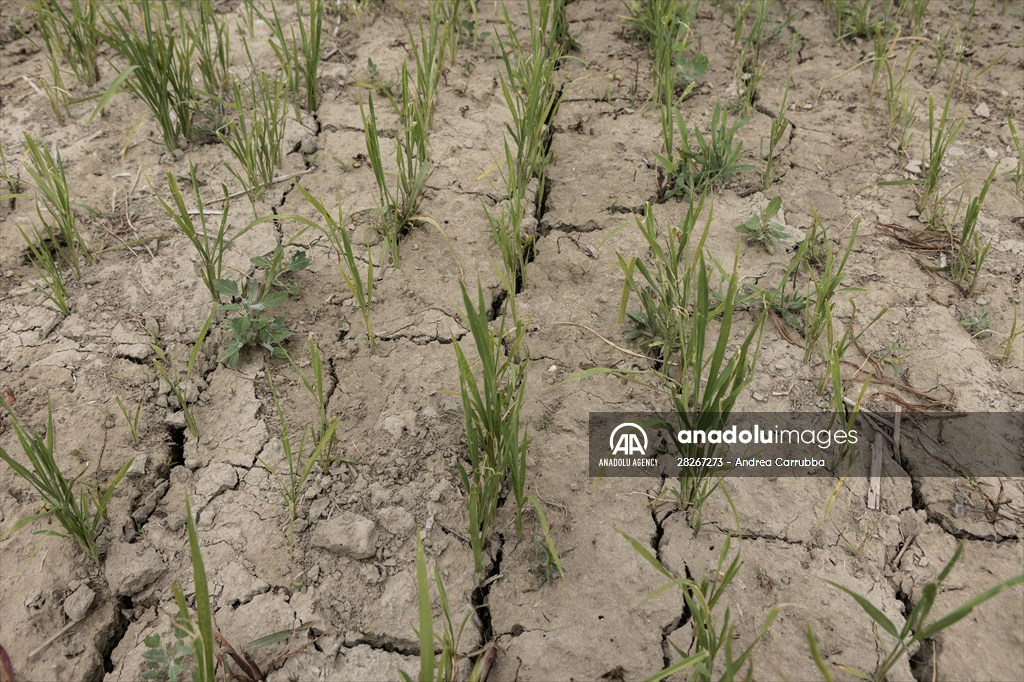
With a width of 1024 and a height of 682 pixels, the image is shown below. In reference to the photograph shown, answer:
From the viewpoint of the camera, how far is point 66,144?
2725 millimetres

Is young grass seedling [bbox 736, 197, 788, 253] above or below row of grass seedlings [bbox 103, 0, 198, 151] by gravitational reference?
below

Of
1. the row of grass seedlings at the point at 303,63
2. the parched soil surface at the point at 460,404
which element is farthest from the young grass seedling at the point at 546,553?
the row of grass seedlings at the point at 303,63

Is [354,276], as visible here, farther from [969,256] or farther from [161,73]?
[969,256]

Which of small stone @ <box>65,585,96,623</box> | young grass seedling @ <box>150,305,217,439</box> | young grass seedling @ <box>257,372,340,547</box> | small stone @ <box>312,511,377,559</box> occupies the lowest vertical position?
small stone @ <box>65,585,96,623</box>

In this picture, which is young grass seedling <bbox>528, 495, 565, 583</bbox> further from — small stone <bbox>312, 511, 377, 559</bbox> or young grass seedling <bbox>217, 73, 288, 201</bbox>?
young grass seedling <bbox>217, 73, 288, 201</bbox>

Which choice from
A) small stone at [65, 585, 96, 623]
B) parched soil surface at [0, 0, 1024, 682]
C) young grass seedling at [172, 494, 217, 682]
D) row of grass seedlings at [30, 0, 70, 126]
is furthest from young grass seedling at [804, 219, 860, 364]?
row of grass seedlings at [30, 0, 70, 126]

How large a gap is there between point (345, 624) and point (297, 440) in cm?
50

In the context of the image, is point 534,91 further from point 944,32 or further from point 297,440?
point 944,32

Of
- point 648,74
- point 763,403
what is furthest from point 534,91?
point 763,403

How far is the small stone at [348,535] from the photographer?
1.78 meters

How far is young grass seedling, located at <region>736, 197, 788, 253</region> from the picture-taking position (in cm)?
241

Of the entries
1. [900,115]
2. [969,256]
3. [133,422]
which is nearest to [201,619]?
[133,422]

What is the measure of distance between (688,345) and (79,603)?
1.49 m

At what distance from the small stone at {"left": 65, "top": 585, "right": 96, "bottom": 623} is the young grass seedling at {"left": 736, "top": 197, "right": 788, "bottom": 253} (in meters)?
1.95
